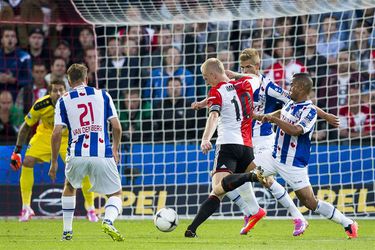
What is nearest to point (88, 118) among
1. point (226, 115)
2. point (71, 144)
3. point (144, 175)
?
point (71, 144)

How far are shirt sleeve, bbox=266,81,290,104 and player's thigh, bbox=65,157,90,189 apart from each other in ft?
8.47

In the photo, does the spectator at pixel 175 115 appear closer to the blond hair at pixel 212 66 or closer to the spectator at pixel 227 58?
the spectator at pixel 227 58

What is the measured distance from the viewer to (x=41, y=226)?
12828 mm

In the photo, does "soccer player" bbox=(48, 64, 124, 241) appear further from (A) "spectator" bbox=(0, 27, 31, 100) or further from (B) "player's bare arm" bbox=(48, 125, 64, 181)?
(A) "spectator" bbox=(0, 27, 31, 100)

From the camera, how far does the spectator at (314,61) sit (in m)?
15.9

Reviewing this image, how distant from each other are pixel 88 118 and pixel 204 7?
5.12m

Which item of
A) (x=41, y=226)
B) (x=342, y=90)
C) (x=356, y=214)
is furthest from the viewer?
(x=342, y=90)

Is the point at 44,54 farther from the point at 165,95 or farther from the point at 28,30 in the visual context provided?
the point at 165,95

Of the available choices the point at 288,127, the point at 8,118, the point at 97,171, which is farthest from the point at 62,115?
the point at 8,118

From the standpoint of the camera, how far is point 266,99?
38.8ft

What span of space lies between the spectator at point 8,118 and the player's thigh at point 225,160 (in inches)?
258

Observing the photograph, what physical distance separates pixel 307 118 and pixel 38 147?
4.90 meters

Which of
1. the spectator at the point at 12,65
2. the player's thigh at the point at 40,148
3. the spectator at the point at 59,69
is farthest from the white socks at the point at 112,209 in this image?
the spectator at the point at 12,65

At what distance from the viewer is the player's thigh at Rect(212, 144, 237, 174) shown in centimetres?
1065
